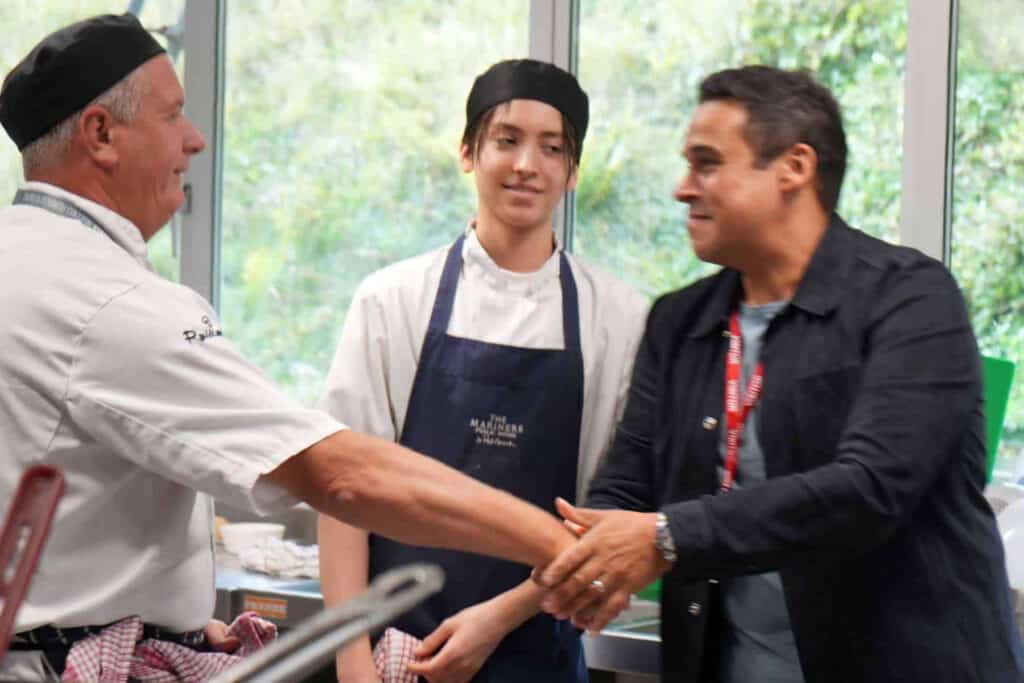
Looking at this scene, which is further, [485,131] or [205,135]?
[205,135]

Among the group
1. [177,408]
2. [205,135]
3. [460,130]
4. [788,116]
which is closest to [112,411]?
[177,408]

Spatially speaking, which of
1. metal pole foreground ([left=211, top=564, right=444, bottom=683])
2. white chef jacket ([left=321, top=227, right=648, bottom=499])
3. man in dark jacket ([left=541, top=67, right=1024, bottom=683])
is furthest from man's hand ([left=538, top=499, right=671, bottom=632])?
metal pole foreground ([left=211, top=564, right=444, bottom=683])

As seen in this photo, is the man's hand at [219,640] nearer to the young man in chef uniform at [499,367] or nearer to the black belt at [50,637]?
the black belt at [50,637]

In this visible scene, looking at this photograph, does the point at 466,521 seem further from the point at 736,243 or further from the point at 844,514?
the point at 736,243

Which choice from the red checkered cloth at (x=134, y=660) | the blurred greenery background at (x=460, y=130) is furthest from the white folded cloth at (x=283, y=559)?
the red checkered cloth at (x=134, y=660)

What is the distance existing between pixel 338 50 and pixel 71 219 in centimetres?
223

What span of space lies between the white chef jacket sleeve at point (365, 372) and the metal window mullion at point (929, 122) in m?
1.37

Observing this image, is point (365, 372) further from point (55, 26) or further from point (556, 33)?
point (55, 26)

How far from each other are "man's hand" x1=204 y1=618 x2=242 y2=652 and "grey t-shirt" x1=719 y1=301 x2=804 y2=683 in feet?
2.04

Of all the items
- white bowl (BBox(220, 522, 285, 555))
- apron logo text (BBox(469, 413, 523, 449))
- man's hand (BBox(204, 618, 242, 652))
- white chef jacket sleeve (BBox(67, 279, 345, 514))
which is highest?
white chef jacket sleeve (BBox(67, 279, 345, 514))

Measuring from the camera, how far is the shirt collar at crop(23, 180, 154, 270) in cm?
174

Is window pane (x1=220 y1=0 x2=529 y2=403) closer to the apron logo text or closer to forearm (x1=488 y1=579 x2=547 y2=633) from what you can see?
the apron logo text

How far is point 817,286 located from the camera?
193 cm

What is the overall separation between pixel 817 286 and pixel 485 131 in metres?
0.71
